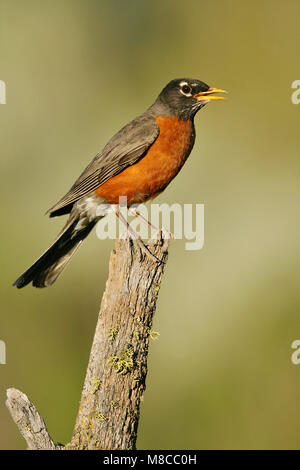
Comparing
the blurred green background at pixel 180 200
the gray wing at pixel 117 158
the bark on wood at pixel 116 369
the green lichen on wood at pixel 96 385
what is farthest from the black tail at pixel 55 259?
the blurred green background at pixel 180 200

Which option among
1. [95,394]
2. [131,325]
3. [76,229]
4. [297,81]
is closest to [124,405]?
[95,394]

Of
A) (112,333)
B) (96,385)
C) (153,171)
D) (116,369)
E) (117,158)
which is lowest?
(96,385)

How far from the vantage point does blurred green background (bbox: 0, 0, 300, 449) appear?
7613mm

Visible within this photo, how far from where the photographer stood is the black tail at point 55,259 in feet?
18.1

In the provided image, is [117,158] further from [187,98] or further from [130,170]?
[187,98]

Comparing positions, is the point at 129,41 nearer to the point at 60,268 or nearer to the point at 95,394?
the point at 60,268

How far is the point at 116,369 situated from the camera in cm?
416

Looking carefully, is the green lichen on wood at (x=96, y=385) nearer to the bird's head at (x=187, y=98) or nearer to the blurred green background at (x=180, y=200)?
the bird's head at (x=187, y=98)

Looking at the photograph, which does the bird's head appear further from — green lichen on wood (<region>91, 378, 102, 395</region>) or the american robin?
green lichen on wood (<region>91, 378, 102, 395</region>)

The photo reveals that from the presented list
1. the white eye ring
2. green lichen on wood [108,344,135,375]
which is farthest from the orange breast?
green lichen on wood [108,344,135,375]

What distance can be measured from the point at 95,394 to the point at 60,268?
1738 millimetres

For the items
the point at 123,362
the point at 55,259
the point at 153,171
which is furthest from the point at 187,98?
the point at 123,362

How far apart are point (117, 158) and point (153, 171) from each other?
0.38 metres

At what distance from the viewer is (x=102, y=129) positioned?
31.9 ft
